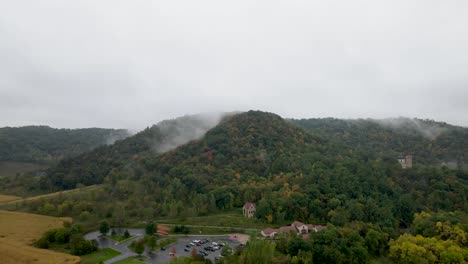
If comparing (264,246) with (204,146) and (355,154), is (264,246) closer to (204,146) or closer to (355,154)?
(204,146)

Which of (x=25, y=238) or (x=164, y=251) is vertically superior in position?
(x=25, y=238)

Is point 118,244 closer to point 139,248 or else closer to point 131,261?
point 139,248

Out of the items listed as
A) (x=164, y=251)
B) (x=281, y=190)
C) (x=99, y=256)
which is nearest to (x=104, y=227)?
(x=99, y=256)

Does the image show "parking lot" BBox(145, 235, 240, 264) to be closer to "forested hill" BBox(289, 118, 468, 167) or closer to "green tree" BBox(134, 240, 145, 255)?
"green tree" BBox(134, 240, 145, 255)

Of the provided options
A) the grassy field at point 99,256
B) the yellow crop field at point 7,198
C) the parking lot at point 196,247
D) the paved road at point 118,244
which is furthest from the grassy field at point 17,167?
the parking lot at point 196,247

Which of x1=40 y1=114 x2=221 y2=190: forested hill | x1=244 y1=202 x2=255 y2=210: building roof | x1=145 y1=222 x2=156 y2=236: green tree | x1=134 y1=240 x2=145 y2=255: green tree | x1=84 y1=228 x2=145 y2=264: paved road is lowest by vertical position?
x1=84 y1=228 x2=145 y2=264: paved road

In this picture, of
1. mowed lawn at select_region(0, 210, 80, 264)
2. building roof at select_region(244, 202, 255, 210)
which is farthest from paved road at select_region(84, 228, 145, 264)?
building roof at select_region(244, 202, 255, 210)

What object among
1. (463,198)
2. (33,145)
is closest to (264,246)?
(463,198)
